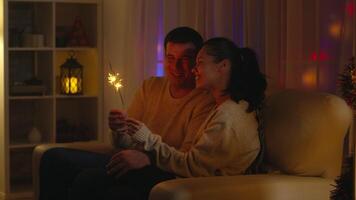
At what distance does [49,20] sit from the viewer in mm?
4844

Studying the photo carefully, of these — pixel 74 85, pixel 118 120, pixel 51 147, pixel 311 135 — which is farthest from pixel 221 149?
pixel 74 85

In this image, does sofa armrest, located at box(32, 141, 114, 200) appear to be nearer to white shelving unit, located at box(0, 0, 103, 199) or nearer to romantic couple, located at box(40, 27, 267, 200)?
romantic couple, located at box(40, 27, 267, 200)

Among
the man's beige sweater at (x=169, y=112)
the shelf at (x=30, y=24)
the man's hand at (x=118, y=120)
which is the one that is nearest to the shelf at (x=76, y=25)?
the shelf at (x=30, y=24)

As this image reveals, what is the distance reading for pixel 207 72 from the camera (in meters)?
2.79

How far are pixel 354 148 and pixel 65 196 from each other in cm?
151

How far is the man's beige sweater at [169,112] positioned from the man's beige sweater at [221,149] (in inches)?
11.0

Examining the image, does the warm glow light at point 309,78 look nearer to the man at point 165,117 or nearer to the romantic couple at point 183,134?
the romantic couple at point 183,134

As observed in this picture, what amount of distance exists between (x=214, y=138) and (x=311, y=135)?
14.2 inches

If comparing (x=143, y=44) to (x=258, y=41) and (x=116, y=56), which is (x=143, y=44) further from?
(x=258, y=41)

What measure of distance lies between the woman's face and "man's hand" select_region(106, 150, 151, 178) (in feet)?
1.26

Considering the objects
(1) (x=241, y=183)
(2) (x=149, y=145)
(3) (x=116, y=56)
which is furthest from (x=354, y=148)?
(3) (x=116, y=56)

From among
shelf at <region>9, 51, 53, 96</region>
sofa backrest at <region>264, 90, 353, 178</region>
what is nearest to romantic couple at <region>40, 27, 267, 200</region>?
sofa backrest at <region>264, 90, 353, 178</region>

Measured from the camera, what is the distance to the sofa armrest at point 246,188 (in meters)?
2.32

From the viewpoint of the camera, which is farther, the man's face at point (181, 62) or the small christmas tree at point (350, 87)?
the man's face at point (181, 62)
